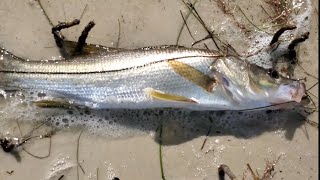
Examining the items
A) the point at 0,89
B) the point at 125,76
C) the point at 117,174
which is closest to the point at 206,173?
the point at 117,174

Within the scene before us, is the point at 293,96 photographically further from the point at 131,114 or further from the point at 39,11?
the point at 39,11

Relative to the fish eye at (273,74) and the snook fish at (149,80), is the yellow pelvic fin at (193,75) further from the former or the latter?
the fish eye at (273,74)

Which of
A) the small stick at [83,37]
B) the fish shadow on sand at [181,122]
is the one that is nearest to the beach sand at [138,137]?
the fish shadow on sand at [181,122]

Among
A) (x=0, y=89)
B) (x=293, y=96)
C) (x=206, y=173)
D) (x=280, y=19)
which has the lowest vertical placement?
(x=206, y=173)

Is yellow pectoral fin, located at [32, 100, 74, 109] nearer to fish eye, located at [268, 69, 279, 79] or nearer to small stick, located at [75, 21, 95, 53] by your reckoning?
small stick, located at [75, 21, 95, 53]

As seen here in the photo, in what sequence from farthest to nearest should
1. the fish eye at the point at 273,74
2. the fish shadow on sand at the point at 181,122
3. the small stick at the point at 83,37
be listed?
the fish shadow on sand at the point at 181,122 < the fish eye at the point at 273,74 < the small stick at the point at 83,37
